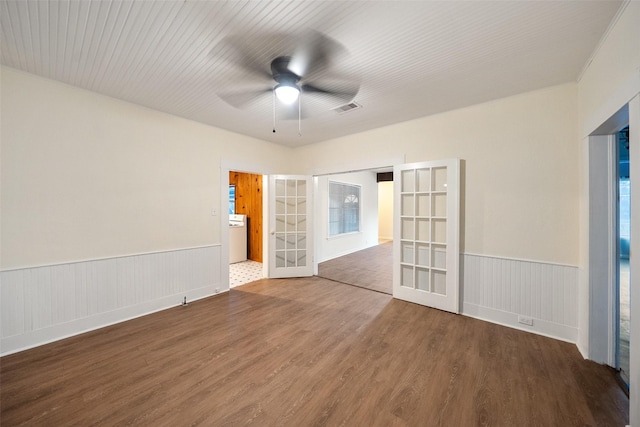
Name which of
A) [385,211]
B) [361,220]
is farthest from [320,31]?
[385,211]

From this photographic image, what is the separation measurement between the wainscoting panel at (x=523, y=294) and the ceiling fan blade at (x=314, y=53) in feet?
8.99

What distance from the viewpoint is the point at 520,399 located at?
1.72m

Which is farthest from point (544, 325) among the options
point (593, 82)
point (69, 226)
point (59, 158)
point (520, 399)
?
point (59, 158)

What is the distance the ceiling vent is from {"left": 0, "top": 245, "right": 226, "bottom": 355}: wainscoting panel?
111 inches

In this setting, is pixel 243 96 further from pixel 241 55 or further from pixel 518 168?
pixel 518 168

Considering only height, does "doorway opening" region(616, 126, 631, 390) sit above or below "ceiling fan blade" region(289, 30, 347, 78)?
below

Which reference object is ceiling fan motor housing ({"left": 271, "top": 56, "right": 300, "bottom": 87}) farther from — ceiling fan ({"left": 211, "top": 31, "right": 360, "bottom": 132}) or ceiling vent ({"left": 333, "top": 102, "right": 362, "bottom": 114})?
ceiling vent ({"left": 333, "top": 102, "right": 362, "bottom": 114})

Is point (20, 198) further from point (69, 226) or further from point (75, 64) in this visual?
point (75, 64)

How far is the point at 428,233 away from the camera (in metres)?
3.34

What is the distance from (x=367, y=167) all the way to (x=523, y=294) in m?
2.60

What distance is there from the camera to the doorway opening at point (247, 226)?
5.89 metres

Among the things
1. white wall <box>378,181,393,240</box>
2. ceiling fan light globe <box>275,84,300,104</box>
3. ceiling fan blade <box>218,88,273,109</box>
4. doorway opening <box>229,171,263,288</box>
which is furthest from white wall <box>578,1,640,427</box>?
white wall <box>378,181,393,240</box>

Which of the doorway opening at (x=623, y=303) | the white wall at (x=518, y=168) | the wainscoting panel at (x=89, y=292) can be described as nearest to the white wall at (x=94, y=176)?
the wainscoting panel at (x=89, y=292)

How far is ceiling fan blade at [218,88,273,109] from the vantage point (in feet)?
8.17
